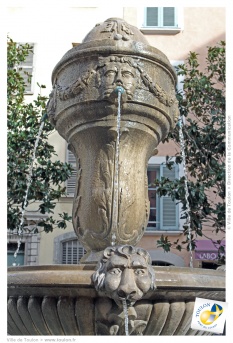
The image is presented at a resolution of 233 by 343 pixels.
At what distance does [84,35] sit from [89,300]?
1238 centimetres

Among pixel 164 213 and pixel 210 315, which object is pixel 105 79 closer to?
pixel 210 315

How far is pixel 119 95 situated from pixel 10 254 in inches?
439

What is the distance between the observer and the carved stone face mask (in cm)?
271

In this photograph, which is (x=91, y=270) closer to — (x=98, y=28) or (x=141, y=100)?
(x=141, y=100)

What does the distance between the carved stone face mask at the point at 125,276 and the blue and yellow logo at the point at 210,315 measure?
1.49 ft

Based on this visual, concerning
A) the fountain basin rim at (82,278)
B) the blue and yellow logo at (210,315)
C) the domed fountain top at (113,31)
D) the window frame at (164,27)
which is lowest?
the blue and yellow logo at (210,315)

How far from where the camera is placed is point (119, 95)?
3.82 m

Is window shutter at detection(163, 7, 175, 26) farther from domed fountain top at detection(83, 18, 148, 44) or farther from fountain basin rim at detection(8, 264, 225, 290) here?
fountain basin rim at detection(8, 264, 225, 290)

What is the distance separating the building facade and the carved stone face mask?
34.3 ft

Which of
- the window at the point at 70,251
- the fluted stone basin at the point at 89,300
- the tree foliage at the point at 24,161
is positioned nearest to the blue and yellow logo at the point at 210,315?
the fluted stone basin at the point at 89,300

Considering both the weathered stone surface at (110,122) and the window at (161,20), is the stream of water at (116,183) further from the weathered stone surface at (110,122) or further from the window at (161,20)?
the window at (161,20)

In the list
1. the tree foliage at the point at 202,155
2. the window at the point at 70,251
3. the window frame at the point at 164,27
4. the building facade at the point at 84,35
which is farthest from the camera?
the window frame at the point at 164,27

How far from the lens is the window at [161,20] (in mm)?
15555
